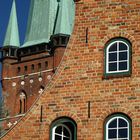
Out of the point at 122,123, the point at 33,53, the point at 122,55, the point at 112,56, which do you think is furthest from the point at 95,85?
the point at 33,53

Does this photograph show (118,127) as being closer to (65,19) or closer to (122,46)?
(122,46)

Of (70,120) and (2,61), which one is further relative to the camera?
(2,61)

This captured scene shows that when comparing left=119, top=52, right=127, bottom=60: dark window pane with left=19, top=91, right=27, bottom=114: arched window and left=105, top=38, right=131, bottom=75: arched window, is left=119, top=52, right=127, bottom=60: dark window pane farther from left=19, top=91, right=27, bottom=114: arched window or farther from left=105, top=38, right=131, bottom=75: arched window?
left=19, top=91, right=27, bottom=114: arched window

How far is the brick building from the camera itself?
2138 centimetres

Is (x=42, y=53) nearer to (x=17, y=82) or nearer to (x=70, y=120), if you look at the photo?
(x=17, y=82)

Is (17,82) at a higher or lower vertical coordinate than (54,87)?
higher

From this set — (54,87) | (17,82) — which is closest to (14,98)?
(17,82)

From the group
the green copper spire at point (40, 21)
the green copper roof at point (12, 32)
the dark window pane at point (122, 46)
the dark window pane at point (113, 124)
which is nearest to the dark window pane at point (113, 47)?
the dark window pane at point (122, 46)

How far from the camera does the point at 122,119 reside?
21.2 meters

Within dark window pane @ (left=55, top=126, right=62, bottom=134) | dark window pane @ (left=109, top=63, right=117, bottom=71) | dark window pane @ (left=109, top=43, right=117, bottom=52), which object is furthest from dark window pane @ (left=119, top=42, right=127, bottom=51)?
dark window pane @ (left=55, top=126, right=62, bottom=134)

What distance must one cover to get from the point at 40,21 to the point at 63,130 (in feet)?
243

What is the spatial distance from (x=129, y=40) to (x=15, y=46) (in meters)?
71.8

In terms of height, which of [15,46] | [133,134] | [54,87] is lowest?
[133,134]

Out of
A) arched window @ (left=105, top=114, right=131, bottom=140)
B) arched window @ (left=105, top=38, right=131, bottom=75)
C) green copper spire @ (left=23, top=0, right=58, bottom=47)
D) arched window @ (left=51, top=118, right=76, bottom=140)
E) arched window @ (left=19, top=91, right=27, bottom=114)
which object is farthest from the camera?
green copper spire @ (left=23, top=0, right=58, bottom=47)
